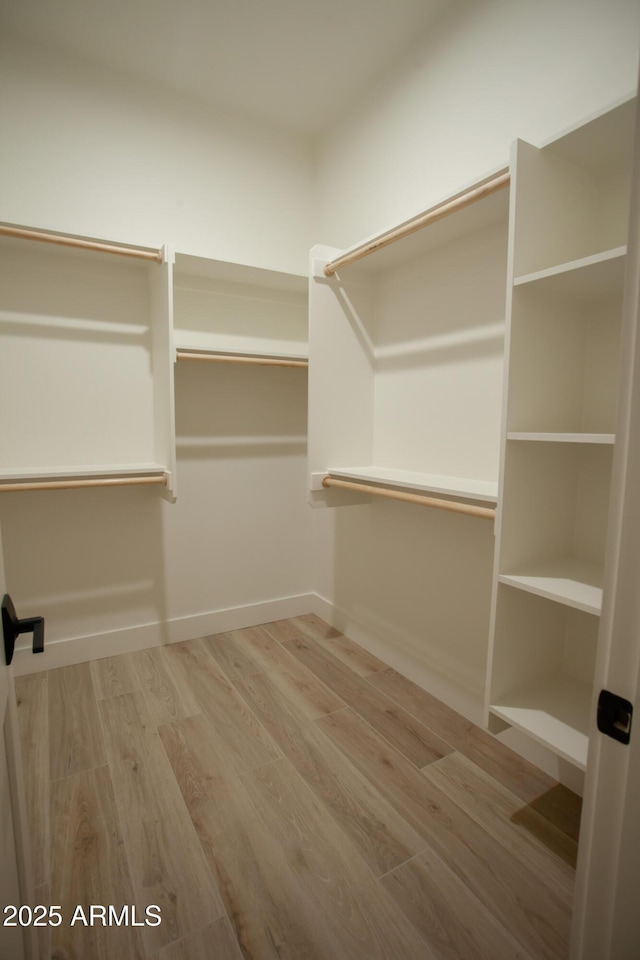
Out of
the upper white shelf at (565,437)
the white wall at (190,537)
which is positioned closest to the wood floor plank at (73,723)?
the white wall at (190,537)

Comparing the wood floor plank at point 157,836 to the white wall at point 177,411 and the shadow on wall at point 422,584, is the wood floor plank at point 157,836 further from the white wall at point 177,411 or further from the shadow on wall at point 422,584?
the shadow on wall at point 422,584

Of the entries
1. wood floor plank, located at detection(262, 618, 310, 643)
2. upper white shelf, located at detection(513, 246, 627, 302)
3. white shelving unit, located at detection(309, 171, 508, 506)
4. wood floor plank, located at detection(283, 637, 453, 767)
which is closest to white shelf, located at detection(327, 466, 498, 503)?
white shelving unit, located at detection(309, 171, 508, 506)

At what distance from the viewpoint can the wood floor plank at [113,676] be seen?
7.16 ft

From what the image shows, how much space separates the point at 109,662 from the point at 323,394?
68.0 inches

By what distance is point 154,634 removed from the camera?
2607mm

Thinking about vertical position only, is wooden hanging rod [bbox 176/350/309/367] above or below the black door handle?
above

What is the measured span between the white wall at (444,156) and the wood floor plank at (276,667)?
1.38 ft

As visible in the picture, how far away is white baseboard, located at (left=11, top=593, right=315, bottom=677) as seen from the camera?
2.34 m

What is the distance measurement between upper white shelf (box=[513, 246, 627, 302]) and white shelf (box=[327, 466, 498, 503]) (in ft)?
1.98

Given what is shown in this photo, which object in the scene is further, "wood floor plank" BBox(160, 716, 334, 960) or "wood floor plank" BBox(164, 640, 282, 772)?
"wood floor plank" BBox(164, 640, 282, 772)

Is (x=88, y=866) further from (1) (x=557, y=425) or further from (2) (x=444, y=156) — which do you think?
(2) (x=444, y=156)

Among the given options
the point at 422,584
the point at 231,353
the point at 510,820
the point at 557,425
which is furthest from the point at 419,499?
the point at 231,353

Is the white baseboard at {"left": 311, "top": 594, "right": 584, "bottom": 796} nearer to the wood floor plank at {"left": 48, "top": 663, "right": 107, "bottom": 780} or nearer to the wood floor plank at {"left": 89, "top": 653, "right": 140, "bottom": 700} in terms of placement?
the wood floor plank at {"left": 89, "top": 653, "right": 140, "bottom": 700}

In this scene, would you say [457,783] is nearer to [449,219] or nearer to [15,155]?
[449,219]
